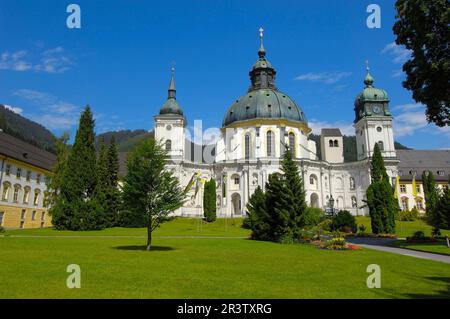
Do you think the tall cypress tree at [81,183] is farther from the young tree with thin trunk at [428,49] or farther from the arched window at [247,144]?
the arched window at [247,144]

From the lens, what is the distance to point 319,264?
583 inches

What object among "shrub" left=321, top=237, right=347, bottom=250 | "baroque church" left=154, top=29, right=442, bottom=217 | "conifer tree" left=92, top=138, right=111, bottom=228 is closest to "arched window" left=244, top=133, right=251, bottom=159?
"baroque church" left=154, top=29, right=442, bottom=217

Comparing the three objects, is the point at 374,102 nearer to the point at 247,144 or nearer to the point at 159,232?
the point at 247,144

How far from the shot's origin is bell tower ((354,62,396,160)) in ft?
244

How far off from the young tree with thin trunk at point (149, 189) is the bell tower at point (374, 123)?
6254 cm

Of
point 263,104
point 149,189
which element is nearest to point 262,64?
point 263,104

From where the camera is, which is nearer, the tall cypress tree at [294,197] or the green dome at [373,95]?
the tall cypress tree at [294,197]

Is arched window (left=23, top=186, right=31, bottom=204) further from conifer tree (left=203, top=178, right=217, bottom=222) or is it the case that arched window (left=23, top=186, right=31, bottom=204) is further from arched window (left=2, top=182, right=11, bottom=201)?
conifer tree (left=203, top=178, right=217, bottom=222)

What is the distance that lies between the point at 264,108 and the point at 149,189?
56.6 metres

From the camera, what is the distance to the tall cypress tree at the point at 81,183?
37812 millimetres

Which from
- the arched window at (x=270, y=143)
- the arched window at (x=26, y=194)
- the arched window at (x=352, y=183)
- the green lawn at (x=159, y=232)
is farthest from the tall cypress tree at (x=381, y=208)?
the arched window at (x=26, y=194)

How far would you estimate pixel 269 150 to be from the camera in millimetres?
72688

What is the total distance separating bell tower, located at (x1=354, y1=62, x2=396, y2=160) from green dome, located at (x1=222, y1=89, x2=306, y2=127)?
13171 mm

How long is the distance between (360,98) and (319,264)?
233 feet
